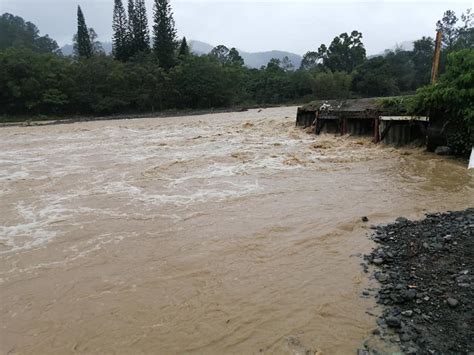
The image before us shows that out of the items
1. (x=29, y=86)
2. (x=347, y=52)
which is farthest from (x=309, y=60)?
(x=29, y=86)

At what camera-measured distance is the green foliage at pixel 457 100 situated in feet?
42.3

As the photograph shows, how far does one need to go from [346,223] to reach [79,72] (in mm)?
54028

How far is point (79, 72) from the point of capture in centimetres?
5362

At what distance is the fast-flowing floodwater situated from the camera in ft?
14.8

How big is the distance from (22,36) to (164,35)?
48126mm

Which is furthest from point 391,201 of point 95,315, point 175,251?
point 95,315

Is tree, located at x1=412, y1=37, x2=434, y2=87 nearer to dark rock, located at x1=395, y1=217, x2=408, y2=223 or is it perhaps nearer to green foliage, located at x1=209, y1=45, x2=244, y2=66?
green foliage, located at x1=209, y1=45, x2=244, y2=66

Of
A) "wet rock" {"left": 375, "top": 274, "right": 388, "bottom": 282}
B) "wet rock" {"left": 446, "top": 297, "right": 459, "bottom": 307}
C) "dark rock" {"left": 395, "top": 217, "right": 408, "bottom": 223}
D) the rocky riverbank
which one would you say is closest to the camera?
the rocky riverbank

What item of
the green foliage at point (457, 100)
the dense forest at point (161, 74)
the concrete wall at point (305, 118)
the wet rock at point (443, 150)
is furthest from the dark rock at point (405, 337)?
the dense forest at point (161, 74)

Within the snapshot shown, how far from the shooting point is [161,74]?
189ft

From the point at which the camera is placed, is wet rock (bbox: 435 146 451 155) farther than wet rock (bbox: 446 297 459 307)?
Yes

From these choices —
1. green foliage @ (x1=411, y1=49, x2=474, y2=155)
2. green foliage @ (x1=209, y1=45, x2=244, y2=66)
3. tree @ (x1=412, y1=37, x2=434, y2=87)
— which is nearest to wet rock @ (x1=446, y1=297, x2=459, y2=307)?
green foliage @ (x1=411, y1=49, x2=474, y2=155)

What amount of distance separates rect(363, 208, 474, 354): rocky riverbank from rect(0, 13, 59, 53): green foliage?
90.8m

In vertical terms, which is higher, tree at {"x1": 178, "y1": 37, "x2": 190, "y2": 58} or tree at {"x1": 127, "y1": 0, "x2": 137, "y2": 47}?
tree at {"x1": 127, "y1": 0, "x2": 137, "y2": 47}
